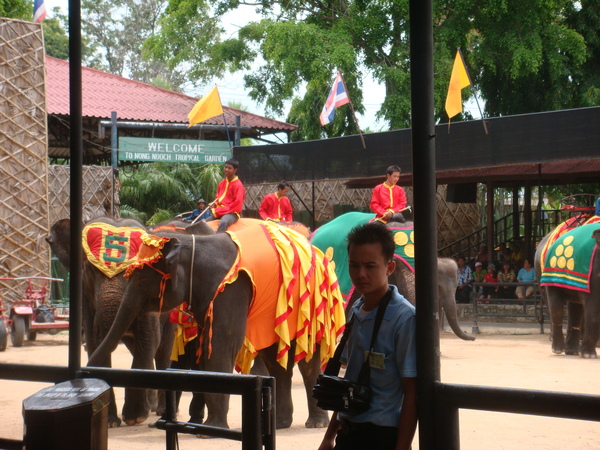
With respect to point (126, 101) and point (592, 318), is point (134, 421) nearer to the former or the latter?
point (592, 318)

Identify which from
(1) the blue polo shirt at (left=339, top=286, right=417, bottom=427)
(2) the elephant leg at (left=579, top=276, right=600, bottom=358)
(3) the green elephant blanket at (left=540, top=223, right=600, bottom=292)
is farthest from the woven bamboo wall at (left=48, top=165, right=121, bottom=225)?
(1) the blue polo shirt at (left=339, top=286, right=417, bottom=427)

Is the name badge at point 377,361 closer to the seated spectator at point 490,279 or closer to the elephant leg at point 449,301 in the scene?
the elephant leg at point 449,301

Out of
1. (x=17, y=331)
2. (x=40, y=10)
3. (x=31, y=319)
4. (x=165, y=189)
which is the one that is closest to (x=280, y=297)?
(x=17, y=331)

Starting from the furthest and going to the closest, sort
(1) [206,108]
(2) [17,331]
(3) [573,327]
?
(1) [206,108] → (2) [17,331] → (3) [573,327]

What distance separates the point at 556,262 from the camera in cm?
1224

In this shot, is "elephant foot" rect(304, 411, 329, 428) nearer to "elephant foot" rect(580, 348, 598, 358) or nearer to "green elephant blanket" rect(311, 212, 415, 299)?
"green elephant blanket" rect(311, 212, 415, 299)

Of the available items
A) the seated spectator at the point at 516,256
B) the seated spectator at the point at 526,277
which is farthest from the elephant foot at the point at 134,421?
the seated spectator at the point at 516,256

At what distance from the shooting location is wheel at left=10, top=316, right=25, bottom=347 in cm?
1427

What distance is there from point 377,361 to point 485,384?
5.70 m

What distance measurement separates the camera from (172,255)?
21.4 ft

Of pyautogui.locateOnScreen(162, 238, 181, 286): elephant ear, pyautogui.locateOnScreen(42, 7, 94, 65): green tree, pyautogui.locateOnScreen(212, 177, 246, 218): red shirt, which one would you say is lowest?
pyautogui.locateOnScreen(162, 238, 181, 286): elephant ear

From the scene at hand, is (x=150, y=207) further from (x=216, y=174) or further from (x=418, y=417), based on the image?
(x=418, y=417)

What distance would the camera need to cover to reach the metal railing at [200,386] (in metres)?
3.30

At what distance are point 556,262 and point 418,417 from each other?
386 inches
